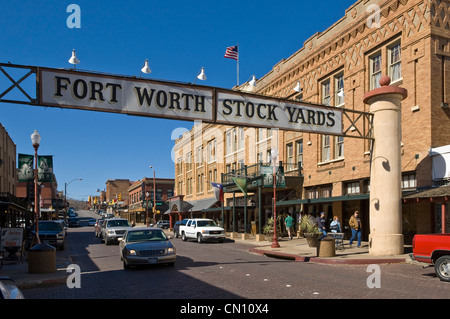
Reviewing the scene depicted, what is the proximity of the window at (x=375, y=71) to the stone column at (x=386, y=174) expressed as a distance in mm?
5787

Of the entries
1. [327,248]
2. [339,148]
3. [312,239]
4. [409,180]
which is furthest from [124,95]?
[339,148]

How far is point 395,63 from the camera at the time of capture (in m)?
21.5

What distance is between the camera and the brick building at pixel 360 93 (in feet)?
63.2

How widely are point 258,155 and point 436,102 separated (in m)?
18.1

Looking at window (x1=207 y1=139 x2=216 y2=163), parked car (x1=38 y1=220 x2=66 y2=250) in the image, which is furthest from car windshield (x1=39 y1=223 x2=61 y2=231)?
window (x1=207 y1=139 x2=216 y2=163)

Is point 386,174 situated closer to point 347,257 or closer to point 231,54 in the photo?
point 347,257

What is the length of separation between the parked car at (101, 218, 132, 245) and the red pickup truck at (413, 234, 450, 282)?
59.1 feet

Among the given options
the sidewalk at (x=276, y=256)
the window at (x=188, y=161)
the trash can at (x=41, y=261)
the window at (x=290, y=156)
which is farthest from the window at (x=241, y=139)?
the trash can at (x=41, y=261)

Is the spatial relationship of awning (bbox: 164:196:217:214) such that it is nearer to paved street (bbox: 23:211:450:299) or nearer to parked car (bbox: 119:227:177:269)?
parked car (bbox: 119:227:177:269)

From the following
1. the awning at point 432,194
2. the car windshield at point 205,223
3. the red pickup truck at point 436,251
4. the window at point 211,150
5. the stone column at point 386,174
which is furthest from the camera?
the window at point 211,150

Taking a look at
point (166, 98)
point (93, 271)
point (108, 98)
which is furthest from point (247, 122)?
point (93, 271)

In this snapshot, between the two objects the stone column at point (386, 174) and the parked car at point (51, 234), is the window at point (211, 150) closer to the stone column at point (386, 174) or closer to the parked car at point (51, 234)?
the parked car at point (51, 234)

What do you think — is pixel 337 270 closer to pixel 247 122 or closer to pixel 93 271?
pixel 247 122

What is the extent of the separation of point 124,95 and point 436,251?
10.1m
